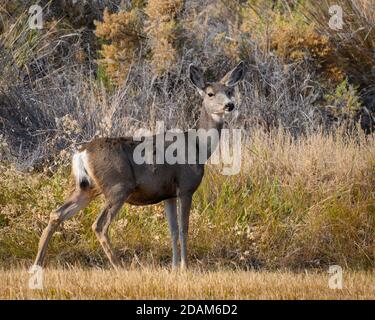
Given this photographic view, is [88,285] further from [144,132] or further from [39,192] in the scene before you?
[144,132]

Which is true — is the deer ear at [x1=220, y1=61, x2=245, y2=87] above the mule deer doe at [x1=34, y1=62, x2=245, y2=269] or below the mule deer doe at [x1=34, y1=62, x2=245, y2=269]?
above

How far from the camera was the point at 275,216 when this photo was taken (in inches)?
446

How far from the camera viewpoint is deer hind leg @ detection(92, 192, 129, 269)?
30.8 ft

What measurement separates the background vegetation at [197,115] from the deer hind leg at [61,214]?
1277 mm

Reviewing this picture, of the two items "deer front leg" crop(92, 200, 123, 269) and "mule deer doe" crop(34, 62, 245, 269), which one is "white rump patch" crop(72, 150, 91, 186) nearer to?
"mule deer doe" crop(34, 62, 245, 269)

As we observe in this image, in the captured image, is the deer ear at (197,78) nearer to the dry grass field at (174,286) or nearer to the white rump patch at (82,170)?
the white rump patch at (82,170)

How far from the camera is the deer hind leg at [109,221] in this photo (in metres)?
9.38

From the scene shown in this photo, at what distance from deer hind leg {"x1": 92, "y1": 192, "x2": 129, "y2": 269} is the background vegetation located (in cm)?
136

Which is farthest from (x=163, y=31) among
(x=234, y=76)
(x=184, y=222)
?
(x=184, y=222)
